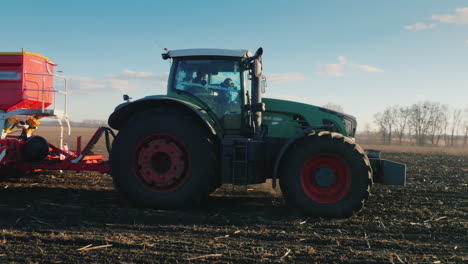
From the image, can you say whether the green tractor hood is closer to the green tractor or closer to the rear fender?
the green tractor

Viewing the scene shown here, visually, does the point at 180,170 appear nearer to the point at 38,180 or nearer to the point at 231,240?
the point at 231,240

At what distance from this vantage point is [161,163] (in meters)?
6.06

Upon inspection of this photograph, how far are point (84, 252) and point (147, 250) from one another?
68cm

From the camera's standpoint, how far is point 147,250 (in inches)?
157

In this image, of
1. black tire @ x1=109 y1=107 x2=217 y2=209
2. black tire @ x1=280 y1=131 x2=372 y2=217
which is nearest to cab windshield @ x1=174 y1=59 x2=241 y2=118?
black tire @ x1=109 y1=107 x2=217 y2=209

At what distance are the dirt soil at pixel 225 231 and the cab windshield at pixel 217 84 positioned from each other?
5.91ft

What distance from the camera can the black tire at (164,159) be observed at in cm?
581

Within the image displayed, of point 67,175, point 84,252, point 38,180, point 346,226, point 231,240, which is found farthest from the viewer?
point 67,175

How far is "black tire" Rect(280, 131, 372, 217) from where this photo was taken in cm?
546

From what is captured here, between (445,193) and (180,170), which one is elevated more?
(180,170)

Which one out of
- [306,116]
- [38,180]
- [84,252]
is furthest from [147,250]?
[38,180]

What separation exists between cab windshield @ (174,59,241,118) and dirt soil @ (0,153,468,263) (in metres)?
1.80

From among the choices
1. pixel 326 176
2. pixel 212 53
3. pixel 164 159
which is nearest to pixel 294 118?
pixel 326 176

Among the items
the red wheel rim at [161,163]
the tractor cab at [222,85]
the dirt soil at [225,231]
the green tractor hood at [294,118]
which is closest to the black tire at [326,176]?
the dirt soil at [225,231]
